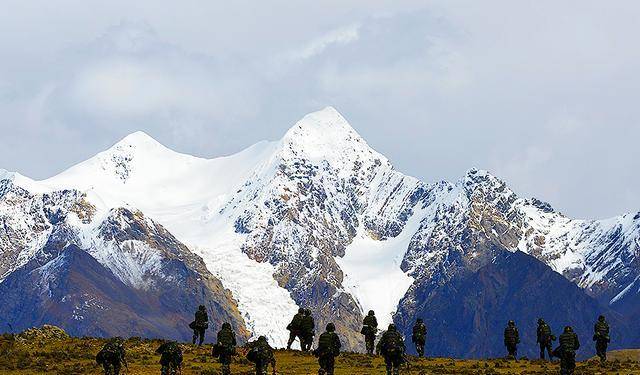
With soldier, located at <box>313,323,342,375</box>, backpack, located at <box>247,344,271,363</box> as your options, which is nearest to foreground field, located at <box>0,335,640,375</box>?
backpack, located at <box>247,344,271,363</box>

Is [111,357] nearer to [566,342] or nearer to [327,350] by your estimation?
[327,350]

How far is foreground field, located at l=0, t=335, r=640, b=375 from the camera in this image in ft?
330

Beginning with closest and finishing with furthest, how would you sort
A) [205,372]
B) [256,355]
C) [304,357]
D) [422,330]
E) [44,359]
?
[256,355] < [205,372] < [44,359] < [304,357] < [422,330]

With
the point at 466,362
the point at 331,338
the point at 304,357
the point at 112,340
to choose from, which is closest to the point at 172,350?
the point at 112,340

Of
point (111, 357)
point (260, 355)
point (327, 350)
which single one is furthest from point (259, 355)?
point (111, 357)

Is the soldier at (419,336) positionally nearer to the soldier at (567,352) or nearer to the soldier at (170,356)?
the soldier at (567,352)

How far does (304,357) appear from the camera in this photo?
11275 cm

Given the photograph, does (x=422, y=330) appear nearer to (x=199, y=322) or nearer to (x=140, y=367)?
(x=199, y=322)

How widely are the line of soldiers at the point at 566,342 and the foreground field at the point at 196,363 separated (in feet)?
7.57

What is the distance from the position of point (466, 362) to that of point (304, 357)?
14187 mm

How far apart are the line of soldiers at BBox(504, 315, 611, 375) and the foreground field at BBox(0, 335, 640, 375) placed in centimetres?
231

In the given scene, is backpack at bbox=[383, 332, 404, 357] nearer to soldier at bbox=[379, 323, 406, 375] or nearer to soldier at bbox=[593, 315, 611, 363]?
soldier at bbox=[379, 323, 406, 375]

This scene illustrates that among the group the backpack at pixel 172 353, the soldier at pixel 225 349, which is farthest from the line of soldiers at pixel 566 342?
the backpack at pixel 172 353

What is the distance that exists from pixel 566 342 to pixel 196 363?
29.2 meters
